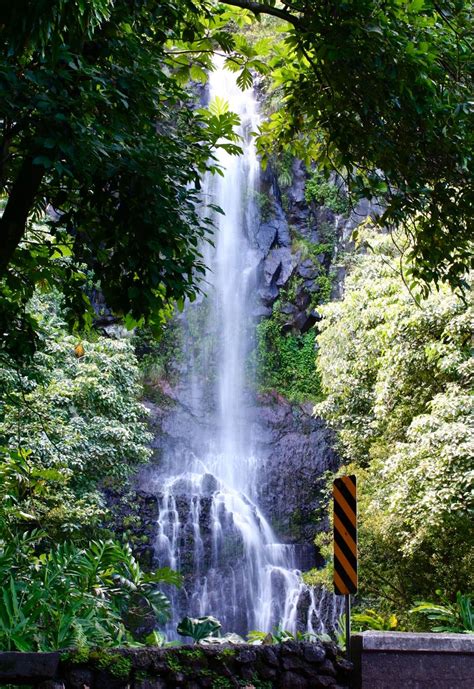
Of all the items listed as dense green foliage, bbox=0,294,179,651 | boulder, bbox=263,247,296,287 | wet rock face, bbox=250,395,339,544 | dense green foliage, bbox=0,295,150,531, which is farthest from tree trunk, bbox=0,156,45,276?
boulder, bbox=263,247,296,287

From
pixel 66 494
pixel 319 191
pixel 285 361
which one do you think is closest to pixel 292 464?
pixel 285 361

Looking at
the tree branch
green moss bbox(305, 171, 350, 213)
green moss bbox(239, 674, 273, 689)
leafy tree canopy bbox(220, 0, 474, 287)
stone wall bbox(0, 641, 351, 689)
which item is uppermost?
green moss bbox(305, 171, 350, 213)

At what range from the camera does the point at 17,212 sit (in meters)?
5.26

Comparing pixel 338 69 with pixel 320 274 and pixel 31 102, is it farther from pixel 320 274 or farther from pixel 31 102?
pixel 320 274

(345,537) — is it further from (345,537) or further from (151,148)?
(151,148)

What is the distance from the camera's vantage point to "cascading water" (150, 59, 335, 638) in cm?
1928

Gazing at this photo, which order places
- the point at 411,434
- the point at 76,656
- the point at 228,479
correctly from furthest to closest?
the point at 228,479 < the point at 411,434 < the point at 76,656

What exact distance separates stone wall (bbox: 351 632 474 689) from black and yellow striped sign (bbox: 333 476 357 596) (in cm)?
43

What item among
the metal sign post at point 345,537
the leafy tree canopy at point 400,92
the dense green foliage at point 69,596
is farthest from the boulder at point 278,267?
the metal sign post at point 345,537

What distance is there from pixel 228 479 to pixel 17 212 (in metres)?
18.5

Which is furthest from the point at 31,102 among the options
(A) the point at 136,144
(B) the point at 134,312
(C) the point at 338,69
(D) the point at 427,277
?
(D) the point at 427,277

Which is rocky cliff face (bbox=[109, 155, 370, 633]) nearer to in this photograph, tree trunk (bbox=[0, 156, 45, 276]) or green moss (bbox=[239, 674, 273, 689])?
green moss (bbox=[239, 674, 273, 689])

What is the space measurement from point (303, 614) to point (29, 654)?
48.3ft

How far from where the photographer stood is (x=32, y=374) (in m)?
6.51
